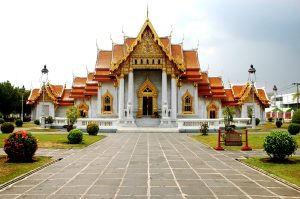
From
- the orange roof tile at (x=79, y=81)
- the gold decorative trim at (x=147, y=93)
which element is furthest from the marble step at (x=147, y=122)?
the orange roof tile at (x=79, y=81)

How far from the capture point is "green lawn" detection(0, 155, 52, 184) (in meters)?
11.2

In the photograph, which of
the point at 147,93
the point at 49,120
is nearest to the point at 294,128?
the point at 147,93

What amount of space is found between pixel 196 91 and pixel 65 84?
Answer: 74.6 feet

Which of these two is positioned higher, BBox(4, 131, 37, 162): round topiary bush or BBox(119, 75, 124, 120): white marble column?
BBox(119, 75, 124, 120): white marble column

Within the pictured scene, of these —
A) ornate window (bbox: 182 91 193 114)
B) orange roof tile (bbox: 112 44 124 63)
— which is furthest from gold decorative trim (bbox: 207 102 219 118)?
orange roof tile (bbox: 112 44 124 63)

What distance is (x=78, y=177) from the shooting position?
436 inches

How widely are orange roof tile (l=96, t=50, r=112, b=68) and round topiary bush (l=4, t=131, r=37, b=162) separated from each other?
110ft

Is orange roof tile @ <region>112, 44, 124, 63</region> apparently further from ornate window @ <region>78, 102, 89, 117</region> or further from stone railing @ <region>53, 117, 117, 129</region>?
stone railing @ <region>53, 117, 117, 129</region>

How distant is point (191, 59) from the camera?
49.2 m

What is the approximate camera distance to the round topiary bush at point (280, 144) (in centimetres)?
1419

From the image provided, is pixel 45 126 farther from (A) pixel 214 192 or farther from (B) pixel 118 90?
(A) pixel 214 192

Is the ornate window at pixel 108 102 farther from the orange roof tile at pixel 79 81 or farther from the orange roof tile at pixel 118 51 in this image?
the orange roof tile at pixel 79 81

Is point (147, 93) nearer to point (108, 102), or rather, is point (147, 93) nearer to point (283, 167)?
point (108, 102)

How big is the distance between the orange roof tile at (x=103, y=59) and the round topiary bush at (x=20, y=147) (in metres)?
33.6
